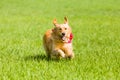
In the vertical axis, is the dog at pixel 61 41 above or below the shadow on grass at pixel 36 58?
above

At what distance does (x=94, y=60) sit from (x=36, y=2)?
30.0 m

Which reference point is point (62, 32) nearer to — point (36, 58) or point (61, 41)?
point (61, 41)

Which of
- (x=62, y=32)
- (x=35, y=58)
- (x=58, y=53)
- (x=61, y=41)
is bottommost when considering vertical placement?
(x=35, y=58)

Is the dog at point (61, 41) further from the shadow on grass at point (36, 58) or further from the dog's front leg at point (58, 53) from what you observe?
the shadow on grass at point (36, 58)

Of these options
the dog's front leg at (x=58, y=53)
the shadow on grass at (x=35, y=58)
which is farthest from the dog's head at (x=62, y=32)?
the shadow on grass at (x=35, y=58)

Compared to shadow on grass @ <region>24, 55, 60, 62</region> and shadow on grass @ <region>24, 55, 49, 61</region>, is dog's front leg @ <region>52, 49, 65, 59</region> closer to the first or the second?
shadow on grass @ <region>24, 55, 60, 62</region>

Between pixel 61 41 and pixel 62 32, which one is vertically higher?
pixel 62 32

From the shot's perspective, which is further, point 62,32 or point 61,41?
point 61,41

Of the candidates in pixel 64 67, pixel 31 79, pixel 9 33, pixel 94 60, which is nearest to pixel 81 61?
pixel 94 60

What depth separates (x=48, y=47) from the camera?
29.7ft

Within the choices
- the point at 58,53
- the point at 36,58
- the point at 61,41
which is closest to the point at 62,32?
the point at 61,41

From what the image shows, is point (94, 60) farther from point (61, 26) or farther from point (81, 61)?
point (61, 26)

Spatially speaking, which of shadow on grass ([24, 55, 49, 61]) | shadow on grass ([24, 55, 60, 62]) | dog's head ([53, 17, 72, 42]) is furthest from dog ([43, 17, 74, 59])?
shadow on grass ([24, 55, 49, 61])

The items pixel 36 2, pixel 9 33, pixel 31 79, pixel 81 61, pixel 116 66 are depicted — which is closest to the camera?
pixel 31 79
